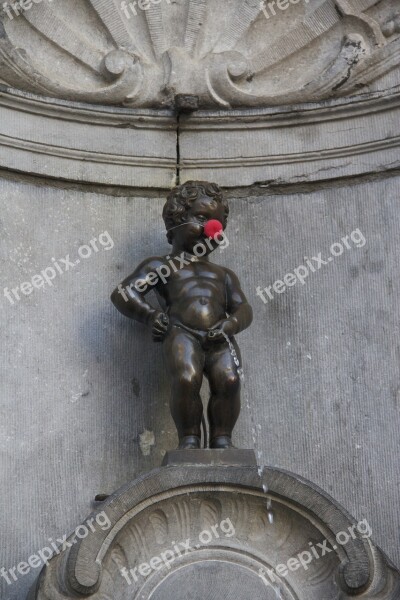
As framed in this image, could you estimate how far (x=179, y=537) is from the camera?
4.09 m

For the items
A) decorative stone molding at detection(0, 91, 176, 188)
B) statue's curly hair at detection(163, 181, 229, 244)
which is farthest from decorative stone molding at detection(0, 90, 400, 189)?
statue's curly hair at detection(163, 181, 229, 244)

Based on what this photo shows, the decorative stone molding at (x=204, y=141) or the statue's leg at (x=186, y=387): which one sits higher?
the decorative stone molding at (x=204, y=141)

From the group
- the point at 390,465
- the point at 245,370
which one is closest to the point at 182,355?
the point at 245,370

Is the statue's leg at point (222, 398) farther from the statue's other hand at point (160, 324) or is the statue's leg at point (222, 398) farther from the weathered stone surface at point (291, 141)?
→ the weathered stone surface at point (291, 141)

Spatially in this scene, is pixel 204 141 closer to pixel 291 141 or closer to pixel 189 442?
pixel 291 141

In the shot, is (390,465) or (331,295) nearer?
(390,465)

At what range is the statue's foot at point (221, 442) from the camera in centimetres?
435

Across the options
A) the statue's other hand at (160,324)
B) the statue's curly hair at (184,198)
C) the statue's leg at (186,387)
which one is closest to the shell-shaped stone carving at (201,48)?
the statue's curly hair at (184,198)

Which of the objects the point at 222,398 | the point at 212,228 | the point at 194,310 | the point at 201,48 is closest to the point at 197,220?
the point at 212,228

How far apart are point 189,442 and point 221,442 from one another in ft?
0.35

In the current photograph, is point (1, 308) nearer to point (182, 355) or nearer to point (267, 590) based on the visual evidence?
point (182, 355)

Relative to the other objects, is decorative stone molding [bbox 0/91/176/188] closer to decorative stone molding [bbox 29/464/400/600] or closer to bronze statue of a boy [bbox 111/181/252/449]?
bronze statue of a boy [bbox 111/181/252/449]

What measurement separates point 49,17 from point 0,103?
0.47 meters

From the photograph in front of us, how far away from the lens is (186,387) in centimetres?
434
